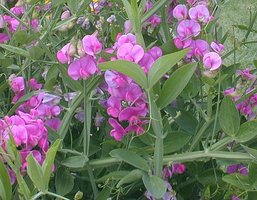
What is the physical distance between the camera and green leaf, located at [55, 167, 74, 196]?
0.93m

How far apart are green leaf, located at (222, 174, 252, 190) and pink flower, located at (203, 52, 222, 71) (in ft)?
0.54

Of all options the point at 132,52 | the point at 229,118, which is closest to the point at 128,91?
the point at 132,52

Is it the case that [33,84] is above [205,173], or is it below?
above

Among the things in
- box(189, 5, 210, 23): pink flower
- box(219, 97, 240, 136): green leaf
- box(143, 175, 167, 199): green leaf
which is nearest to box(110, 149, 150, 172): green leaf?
box(143, 175, 167, 199): green leaf

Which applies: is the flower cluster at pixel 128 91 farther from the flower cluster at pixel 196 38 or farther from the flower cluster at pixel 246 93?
the flower cluster at pixel 246 93

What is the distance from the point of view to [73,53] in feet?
2.88

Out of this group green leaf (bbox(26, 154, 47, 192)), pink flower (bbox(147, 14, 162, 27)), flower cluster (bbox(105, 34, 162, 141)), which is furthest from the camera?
pink flower (bbox(147, 14, 162, 27))

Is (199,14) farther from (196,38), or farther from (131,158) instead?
(131,158)

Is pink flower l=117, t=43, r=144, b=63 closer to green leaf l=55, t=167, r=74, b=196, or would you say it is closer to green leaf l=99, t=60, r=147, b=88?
green leaf l=99, t=60, r=147, b=88

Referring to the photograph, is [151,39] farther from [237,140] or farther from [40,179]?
[40,179]

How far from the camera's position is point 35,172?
72 cm

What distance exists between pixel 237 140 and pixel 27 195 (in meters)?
0.31

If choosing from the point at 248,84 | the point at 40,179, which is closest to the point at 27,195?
the point at 40,179

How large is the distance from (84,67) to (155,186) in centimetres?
19
